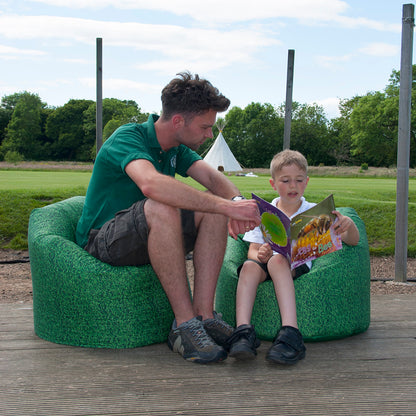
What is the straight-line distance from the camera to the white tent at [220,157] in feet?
85.3

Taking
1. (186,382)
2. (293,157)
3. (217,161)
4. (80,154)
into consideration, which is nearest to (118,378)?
(186,382)

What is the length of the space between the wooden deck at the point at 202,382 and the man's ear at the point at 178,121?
1098 millimetres

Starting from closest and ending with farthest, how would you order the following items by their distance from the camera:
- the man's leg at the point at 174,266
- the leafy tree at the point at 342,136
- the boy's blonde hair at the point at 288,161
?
1. the man's leg at the point at 174,266
2. the boy's blonde hair at the point at 288,161
3. the leafy tree at the point at 342,136

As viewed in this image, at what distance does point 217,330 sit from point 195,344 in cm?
18

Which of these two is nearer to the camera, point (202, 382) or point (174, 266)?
point (202, 382)

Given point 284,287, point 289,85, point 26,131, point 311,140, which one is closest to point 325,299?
point 284,287

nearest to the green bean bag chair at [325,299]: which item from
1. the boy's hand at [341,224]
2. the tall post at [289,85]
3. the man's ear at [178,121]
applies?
the boy's hand at [341,224]

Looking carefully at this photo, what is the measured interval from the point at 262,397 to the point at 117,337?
Answer: 32.9 inches

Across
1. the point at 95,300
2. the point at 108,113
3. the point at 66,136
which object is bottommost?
the point at 95,300

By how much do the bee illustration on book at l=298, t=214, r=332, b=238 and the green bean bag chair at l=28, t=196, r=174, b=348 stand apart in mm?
748

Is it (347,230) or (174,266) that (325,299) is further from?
(174,266)

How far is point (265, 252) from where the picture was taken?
A: 254 centimetres

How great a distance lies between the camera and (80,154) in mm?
50594

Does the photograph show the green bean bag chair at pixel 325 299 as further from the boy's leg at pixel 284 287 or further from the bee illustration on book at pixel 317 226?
the bee illustration on book at pixel 317 226
